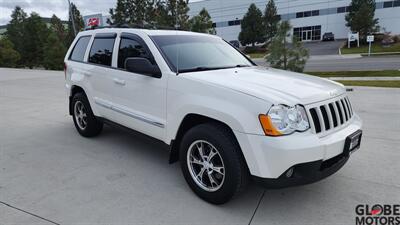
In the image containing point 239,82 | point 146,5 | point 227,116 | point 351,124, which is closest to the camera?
point 227,116

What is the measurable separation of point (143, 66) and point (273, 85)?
4.76 feet

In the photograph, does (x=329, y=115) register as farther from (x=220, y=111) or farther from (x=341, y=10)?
(x=341, y=10)

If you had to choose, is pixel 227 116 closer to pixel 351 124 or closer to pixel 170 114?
pixel 170 114

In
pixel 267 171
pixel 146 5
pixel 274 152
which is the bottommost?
pixel 267 171

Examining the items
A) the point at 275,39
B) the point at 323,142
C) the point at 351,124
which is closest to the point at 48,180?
the point at 323,142

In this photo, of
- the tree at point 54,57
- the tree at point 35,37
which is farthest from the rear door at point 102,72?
the tree at point 35,37

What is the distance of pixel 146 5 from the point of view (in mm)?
34031

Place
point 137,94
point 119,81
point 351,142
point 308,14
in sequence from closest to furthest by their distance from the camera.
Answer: point 351,142, point 137,94, point 119,81, point 308,14

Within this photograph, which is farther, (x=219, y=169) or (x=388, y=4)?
(x=388, y=4)

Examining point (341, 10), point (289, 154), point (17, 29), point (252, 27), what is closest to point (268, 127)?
point (289, 154)

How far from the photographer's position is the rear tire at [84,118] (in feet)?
16.2

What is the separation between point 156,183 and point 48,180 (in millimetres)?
1321

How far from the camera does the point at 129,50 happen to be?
4.02m

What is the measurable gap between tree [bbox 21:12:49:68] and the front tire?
45.1 m
